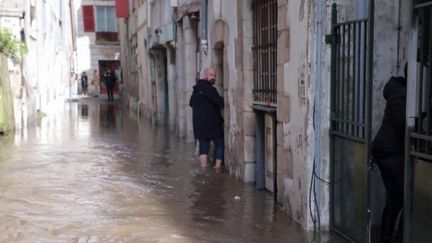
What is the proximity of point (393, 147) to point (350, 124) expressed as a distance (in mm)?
690

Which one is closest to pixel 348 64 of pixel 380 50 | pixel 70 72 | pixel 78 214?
pixel 380 50

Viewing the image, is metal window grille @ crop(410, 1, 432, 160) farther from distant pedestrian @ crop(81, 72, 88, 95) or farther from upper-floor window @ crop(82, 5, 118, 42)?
distant pedestrian @ crop(81, 72, 88, 95)

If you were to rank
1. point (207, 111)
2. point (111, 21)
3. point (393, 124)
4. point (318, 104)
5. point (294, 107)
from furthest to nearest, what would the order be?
point (111, 21), point (207, 111), point (294, 107), point (318, 104), point (393, 124)

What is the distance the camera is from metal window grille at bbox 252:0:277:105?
7365 mm

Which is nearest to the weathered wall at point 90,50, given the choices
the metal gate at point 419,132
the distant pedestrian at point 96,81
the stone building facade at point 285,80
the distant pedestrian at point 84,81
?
the distant pedestrian at point 84,81

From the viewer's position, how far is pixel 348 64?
541 centimetres

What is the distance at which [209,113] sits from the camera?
952cm

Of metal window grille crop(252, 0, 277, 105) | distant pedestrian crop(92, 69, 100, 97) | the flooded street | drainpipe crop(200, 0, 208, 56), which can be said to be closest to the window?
distant pedestrian crop(92, 69, 100, 97)

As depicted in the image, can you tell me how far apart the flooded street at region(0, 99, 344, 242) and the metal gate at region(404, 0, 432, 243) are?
62.0 inches

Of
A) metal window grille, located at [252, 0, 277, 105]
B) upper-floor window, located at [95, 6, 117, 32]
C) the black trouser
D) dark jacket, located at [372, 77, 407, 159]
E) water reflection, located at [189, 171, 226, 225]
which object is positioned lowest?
water reflection, located at [189, 171, 226, 225]

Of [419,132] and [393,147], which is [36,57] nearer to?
[393,147]

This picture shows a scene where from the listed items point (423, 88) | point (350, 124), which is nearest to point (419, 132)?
point (423, 88)

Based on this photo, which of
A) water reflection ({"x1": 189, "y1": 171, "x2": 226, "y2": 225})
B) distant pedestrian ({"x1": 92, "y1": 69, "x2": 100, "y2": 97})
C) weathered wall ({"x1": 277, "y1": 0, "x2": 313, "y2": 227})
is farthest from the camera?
distant pedestrian ({"x1": 92, "y1": 69, "x2": 100, "y2": 97})

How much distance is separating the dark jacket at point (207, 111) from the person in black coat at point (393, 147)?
15.9 feet
